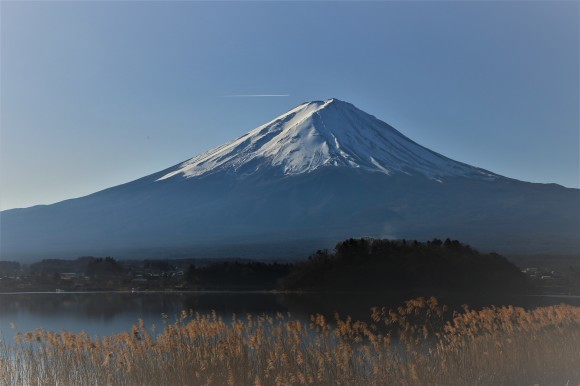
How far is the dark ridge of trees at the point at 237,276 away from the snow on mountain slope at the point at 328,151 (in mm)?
59718

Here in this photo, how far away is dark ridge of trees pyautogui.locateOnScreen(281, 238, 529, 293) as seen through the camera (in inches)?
1869

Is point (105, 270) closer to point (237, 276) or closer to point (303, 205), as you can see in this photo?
point (237, 276)

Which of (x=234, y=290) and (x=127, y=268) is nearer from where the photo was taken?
(x=234, y=290)

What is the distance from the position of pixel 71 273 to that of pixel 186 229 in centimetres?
4182

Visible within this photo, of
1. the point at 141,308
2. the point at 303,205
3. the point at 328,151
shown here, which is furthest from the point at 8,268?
the point at 328,151

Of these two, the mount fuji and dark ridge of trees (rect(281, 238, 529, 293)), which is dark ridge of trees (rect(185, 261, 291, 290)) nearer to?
dark ridge of trees (rect(281, 238, 529, 293))

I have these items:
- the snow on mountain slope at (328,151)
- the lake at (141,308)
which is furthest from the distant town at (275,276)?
the snow on mountain slope at (328,151)

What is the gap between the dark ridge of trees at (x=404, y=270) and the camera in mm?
47469

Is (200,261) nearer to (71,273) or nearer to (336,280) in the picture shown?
(71,273)

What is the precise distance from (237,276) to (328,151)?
66.0 metres

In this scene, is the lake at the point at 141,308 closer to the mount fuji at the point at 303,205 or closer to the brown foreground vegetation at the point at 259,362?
the brown foreground vegetation at the point at 259,362

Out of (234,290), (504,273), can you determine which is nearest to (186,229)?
(234,290)

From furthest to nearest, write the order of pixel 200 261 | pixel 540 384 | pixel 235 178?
pixel 235 178 → pixel 200 261 → pixel 540 384

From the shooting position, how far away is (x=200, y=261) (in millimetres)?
69562
